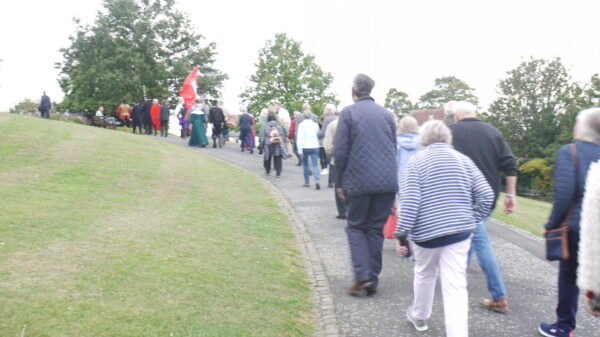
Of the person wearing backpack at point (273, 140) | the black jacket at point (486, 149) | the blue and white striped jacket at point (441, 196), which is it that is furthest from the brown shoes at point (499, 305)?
the person wearing backpack at point (273, 140)

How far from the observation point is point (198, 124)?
22203 millimetres

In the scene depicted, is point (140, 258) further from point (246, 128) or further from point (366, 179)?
point (246, 128)

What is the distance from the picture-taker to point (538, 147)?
54.4m

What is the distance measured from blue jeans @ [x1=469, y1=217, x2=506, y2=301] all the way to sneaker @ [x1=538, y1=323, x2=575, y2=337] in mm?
553

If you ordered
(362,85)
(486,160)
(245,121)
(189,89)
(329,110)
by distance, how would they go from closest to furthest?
(486,160), (362,85), (329,110), (245,121), (189,89)

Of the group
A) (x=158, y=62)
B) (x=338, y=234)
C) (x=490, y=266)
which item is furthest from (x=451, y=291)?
(x=158, y=62)

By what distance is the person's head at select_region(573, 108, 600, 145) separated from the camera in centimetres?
390

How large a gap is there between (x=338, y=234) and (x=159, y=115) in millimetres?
21024

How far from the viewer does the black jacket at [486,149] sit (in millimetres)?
5156

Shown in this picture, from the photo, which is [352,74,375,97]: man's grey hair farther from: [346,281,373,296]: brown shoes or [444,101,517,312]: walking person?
→ [346,281,373,296]: brown shoes

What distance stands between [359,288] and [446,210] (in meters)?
1.83

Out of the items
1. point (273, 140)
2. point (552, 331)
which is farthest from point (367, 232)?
point (273, 140)

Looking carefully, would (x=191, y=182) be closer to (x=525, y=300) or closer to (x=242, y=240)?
(x=242, y=240)

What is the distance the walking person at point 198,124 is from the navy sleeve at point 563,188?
18.3 meters
